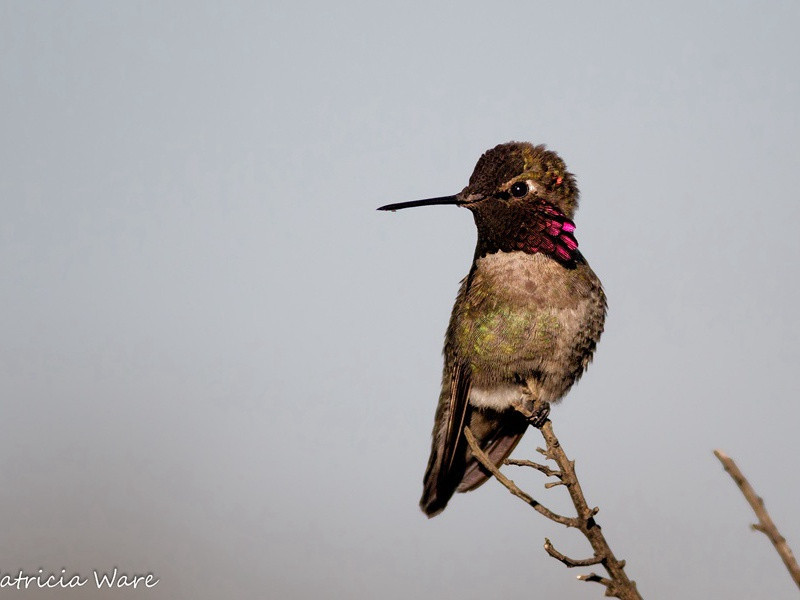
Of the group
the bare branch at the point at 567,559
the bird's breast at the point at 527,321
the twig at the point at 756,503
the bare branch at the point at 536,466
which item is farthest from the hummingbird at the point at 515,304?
the twig at the point at 756,503

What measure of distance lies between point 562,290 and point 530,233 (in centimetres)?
40

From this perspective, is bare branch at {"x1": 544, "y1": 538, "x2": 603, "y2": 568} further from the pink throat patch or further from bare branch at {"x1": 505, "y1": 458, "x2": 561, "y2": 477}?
the pink throat patch

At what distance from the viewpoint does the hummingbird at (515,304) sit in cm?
514

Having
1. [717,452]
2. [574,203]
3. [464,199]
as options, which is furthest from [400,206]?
[717,452]

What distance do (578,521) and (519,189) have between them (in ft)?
9.05

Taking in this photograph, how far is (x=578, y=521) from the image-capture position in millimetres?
3064

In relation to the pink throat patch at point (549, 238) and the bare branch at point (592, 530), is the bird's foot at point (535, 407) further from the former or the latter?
the bare branch at point (592, 530)

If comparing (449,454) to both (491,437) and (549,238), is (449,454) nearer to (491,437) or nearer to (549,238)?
(491,437)

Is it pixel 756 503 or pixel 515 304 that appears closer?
pixel 756 503

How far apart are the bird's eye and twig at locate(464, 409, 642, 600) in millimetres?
1868

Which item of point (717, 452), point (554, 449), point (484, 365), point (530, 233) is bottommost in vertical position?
point (717, 452)

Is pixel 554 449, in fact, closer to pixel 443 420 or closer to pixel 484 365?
pixel 484 365

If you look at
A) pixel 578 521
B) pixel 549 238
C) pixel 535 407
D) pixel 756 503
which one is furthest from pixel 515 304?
pixel 756 503

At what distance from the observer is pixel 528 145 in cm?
561
